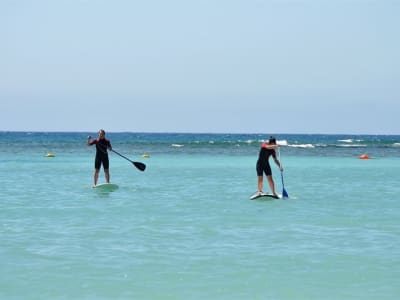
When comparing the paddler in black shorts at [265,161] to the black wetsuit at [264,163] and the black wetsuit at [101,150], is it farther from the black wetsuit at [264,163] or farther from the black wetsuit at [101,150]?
the black wetsuit at [101,150]

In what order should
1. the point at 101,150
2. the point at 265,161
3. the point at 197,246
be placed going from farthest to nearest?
the point at 101,150 → the point at 265,161 → the point at 197,246

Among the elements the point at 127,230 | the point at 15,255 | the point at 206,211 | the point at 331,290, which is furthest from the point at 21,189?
the point at 331,290

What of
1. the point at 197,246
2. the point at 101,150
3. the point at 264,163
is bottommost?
A: the point at 197,246

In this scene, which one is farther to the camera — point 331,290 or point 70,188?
point 70,188

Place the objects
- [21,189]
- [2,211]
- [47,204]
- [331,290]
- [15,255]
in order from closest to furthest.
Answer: [331,290] → [15,255] → [2,211] → [47,204] → [21,189]

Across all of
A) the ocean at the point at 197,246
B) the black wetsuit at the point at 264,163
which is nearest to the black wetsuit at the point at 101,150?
the ocean at the point at 197,246

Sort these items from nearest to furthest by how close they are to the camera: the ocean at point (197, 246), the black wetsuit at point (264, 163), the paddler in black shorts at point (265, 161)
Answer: the ocean at point (197, 246) < the paddler in black shorts at point (265, 161) < the black wetsuit at point (264, 163)

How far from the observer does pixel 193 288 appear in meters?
8.76

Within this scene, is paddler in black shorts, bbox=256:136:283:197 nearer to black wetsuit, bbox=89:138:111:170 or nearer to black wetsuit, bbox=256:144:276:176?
black wetsuit, bbox=256:144:276:176

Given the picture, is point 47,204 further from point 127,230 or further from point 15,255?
point 15,255

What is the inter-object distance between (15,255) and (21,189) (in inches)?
454

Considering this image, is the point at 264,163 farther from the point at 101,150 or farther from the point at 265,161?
the point at 101,150

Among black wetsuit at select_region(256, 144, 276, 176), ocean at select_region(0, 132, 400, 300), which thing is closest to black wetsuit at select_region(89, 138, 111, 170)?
ocean at select_region(0, 132, 400, 300)

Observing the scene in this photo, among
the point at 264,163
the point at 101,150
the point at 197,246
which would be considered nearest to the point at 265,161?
the point at 264,163
